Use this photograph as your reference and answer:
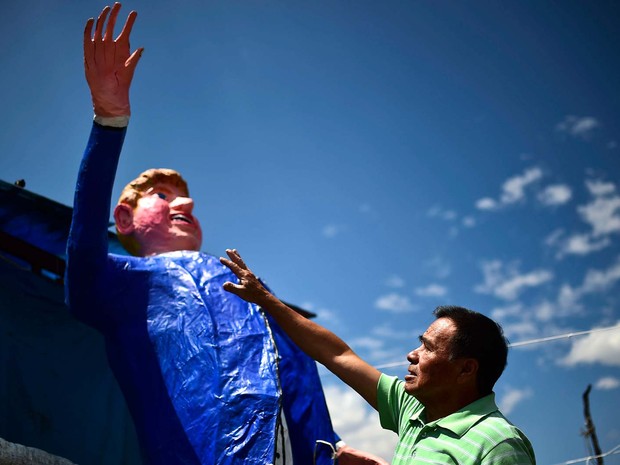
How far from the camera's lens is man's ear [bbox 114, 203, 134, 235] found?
3322mm

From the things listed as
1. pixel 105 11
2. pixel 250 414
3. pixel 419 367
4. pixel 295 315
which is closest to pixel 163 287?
pixel 250 414

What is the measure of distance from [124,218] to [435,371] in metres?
2.20

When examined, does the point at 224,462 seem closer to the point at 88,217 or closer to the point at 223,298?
the point at 223,298

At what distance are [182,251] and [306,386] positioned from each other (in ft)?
2.84

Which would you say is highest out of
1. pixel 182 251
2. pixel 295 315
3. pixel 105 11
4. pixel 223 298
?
pixel 105 11

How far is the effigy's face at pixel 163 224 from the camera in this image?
327 centimetres

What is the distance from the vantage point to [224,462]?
8.01 feet

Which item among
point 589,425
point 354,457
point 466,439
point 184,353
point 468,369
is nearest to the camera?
point 466,439

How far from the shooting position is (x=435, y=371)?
1508mm

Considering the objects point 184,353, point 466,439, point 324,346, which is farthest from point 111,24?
point 466,439

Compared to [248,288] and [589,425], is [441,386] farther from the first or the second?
[589,425]

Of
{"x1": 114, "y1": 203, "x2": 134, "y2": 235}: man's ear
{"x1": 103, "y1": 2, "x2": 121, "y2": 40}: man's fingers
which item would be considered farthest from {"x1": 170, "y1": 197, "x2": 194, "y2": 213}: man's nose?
{"x1": 103, "y1": 2, "x2": 121, "y2": 40}: man's fingers

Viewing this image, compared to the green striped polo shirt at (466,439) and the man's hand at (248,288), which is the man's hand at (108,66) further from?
the green striped polo shirt at (466,439)

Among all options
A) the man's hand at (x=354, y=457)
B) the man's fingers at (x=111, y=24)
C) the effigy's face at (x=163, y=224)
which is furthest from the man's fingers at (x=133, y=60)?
the man's hand at (x=354, y=457)
